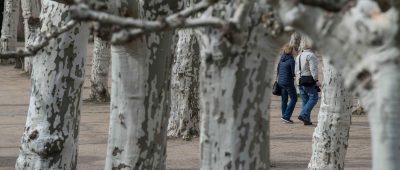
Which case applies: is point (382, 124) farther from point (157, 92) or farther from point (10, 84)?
point (10, 84)

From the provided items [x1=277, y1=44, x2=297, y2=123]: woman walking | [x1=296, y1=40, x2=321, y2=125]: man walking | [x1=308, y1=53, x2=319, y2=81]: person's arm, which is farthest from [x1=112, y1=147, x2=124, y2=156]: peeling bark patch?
[x1=277, y1=44, x2=297, y2=123]: woman walking

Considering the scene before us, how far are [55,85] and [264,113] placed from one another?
3.56m

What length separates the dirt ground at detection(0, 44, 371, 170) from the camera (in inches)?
563

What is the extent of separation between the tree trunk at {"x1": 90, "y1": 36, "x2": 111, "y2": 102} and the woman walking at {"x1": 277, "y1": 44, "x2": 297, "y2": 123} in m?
4.09

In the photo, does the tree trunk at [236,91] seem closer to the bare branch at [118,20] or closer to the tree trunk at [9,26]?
the bare branch at [118,20]

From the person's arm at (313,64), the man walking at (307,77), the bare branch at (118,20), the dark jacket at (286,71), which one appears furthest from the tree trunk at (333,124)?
the bare branch at (118,20)

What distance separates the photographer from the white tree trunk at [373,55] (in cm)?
419

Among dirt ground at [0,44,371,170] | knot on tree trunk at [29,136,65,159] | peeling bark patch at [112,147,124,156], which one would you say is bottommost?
dirt ground at [0,44,371,170]

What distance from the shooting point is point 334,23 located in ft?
14.3

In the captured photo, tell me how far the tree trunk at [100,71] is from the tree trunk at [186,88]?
16.2 ft

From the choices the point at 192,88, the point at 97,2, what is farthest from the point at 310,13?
the point at 192,88

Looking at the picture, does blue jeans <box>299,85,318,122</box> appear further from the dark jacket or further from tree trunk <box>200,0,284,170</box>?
tree trunk <box>200,0,284,170</box>

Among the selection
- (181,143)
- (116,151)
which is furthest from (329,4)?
(181,143)

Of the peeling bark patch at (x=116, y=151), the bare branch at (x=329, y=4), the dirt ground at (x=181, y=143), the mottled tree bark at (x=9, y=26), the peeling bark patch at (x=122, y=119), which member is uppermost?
the mottled tree bark at (x=9, y=26)
